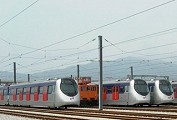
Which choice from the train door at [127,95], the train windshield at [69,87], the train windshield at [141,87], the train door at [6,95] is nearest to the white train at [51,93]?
the train windshield at [69,87]

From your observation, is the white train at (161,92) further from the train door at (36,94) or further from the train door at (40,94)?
the train door at (36,94)

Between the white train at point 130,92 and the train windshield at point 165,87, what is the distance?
1787mm

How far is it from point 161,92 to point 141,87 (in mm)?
2492

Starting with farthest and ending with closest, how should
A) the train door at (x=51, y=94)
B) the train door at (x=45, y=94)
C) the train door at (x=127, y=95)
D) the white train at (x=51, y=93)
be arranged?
the train door at (x=127, y=95), the train door at (x=45, y=94), the train door at (x=51, y=94), the white train at (x=51, y=93)

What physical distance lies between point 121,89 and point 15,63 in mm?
28994

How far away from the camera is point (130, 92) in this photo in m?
37.2

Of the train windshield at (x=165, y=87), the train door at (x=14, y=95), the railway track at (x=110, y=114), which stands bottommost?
the railway track at (x=110, y=114)

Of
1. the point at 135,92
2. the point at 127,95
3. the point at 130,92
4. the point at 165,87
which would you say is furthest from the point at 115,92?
the point at 165,87

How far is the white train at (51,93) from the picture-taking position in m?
34.5

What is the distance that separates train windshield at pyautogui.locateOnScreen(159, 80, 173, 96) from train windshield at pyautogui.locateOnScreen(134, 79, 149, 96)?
5.96ft

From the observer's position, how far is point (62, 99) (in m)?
34.4

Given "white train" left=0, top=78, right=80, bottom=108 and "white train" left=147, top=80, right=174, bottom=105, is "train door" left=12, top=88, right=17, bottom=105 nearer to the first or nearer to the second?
"white train" left=0, top=78, right=80, bottom=108

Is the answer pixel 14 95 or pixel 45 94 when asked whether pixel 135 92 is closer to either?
pixel 45 94

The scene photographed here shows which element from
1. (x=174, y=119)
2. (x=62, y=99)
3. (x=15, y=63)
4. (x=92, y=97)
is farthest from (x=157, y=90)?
(x=15, y=63)
